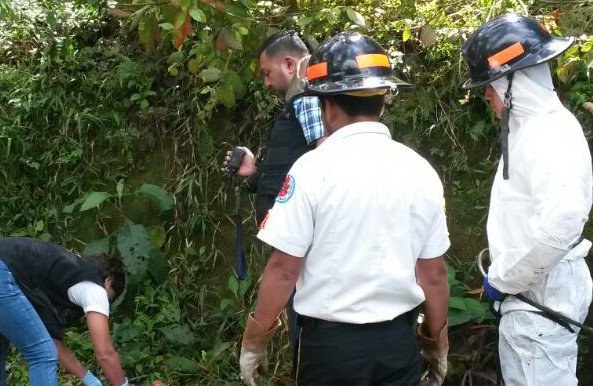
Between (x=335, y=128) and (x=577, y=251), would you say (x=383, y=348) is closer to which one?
(x=335, y=128)

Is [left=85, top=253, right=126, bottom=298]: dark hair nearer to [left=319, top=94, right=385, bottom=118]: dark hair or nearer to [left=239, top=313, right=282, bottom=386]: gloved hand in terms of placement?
[left=239, top=313, right=282, bottom=386]: gloved hand

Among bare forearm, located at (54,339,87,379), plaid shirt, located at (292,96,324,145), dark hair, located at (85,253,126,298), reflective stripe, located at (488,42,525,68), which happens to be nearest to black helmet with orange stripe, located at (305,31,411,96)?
reflective stripe, located at (488,42,525,68)

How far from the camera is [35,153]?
5.73 meters

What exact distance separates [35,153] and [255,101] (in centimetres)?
183

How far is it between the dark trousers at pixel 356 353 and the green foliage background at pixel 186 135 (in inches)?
63.9

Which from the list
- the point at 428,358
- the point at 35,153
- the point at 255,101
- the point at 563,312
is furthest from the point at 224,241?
the point at 563,312

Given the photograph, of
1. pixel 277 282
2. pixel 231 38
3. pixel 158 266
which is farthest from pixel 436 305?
pixel 158 266

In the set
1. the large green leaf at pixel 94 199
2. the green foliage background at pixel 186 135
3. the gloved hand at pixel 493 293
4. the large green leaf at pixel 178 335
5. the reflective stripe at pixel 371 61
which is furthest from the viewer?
Answer: the large green leaf at pixel 94 199

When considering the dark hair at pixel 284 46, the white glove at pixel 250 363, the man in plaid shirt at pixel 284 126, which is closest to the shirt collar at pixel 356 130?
the white glove at pixel 250 363

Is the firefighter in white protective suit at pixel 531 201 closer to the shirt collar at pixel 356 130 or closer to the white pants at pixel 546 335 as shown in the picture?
the white pants at pixel 546 335

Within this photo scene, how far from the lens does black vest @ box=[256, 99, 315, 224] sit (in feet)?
11.3

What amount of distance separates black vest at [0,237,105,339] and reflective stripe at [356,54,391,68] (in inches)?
69.3

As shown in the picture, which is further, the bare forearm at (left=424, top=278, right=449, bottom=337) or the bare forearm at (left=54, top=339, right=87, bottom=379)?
the bare forearm at (left=54, top=339, right=87, bottom=379)

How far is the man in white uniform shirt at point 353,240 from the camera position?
2309 millimetres
